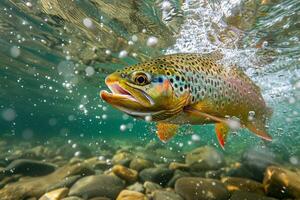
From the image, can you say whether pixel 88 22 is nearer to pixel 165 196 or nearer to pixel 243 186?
pixel 165 196

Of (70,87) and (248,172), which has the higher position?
(70,87)

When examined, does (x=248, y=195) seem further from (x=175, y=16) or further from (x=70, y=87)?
(x=70, y=87)

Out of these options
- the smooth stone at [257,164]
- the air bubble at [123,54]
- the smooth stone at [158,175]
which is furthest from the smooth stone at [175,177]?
the air bubble at [123,54]

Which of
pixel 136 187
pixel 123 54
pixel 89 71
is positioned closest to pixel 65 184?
pixel 136 187

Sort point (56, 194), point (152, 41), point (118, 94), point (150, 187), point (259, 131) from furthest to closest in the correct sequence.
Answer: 1. point (152, 41)
2. point (150, 187)
3. point (56, 194)
4. point (259, 131)
5. point (118, 94)

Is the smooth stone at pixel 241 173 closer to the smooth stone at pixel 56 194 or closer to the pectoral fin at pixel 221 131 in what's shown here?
the pectoral fin at pixel 221 131

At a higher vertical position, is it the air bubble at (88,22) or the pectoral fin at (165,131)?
the air bubble at (88,22)

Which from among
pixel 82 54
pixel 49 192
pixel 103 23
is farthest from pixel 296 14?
pixel 82 54
